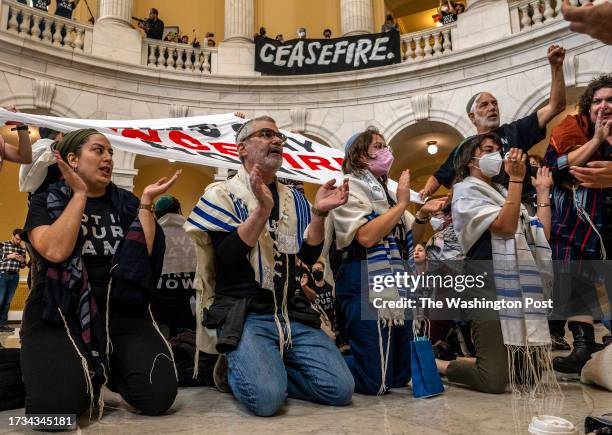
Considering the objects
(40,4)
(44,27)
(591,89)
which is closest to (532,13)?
(591,89)

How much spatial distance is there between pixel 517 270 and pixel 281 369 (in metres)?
1.52

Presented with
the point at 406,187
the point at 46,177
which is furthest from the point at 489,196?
→ the point at 46,177

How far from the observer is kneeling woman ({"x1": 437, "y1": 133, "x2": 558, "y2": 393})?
2.68 m

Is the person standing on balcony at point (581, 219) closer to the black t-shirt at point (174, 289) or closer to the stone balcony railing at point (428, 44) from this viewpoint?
the black t-shirt at point (174, 289)

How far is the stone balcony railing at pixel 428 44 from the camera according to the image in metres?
11.0

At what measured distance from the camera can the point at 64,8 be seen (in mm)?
11422

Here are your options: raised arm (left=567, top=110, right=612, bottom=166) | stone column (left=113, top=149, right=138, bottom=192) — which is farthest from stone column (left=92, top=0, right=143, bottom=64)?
raised arm (left=567, top=110, right=612, bottom=166)

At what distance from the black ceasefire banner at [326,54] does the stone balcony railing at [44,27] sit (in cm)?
422

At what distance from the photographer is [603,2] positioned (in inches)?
57.4

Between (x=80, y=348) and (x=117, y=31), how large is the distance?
36.6 feet

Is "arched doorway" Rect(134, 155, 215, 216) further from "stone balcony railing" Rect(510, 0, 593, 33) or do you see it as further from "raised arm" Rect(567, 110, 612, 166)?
"raised arm" Rect(567, 110, 612, 166)

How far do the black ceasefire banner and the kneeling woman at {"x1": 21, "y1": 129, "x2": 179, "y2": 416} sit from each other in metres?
9.66

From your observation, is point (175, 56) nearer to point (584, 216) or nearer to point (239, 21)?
point (239, 21)

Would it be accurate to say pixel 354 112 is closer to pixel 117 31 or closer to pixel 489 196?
pixel 117 31
